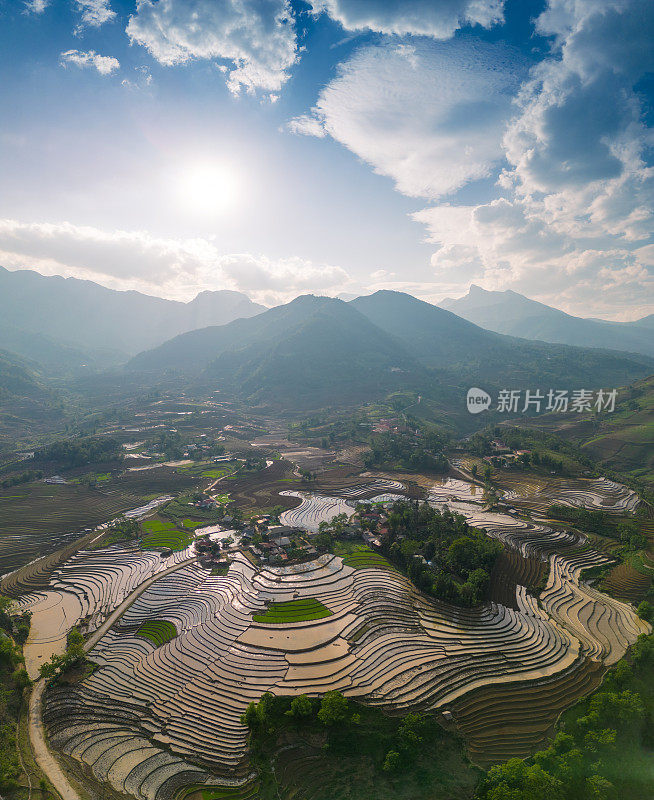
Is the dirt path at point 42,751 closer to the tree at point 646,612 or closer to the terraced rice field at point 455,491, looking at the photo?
the tree at point 646,612

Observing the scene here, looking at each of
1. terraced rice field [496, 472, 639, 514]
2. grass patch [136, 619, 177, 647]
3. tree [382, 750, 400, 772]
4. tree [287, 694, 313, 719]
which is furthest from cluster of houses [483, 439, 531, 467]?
grass patch [136, 619, 177, 647]

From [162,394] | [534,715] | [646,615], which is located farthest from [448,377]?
[534,715]

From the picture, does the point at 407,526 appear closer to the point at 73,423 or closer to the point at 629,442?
the point at 629,442

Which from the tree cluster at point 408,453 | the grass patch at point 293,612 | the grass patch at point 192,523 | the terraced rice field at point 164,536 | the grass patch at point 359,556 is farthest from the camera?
the tree cluster at point 408,453

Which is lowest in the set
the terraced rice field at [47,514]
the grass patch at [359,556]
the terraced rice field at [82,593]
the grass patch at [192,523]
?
the terraced rice field at [47,514]

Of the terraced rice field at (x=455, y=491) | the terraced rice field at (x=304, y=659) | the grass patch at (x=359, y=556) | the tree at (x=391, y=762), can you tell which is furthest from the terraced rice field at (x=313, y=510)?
the tree at (x=391, y=762)

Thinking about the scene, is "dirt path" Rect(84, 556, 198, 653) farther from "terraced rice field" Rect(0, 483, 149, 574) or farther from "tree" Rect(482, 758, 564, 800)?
"tree" Rect(482, 758, 564, 800)
